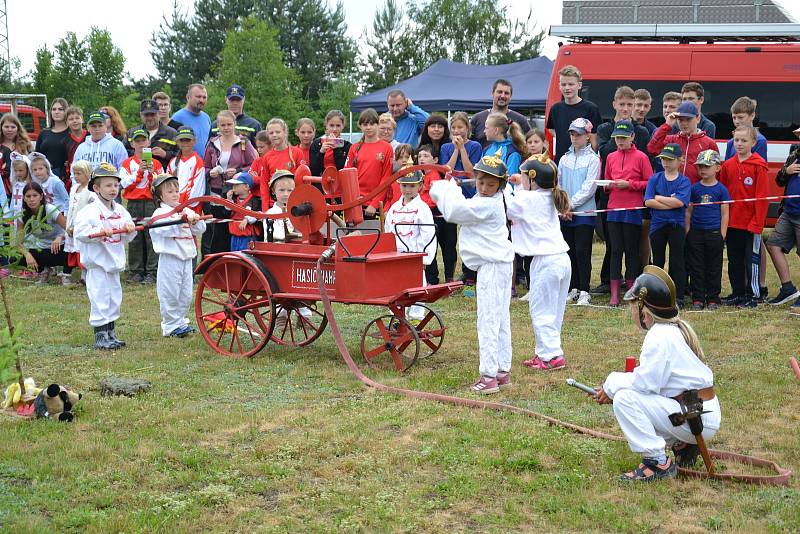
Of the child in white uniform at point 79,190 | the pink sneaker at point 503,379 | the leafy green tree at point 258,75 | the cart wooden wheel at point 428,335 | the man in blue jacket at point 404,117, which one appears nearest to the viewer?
the pink sneaker at point 503,379

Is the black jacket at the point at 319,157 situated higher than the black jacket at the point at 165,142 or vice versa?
the black jacket at the point at 165,142

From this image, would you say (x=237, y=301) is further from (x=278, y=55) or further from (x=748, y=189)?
(x=278, y=55)

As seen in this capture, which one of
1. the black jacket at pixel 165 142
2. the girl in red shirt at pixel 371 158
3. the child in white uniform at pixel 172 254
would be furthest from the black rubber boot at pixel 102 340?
the black jacket at pixel 165 142

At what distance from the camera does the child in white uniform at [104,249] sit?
8.56 metres

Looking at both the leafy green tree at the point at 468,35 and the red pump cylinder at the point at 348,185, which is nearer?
the red pump cylinder at the point at 348,185

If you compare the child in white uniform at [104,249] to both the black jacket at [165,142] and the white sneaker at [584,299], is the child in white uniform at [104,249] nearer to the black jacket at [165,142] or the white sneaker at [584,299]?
the black jacket at [165,142]

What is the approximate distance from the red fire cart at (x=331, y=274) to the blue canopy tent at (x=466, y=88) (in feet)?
43.6

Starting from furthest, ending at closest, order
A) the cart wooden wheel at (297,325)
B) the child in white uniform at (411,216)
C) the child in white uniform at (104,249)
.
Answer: the child in white uniform at (411,216) → the child in white uniform at (104,249) → the cart wooden wheel at (297,325)

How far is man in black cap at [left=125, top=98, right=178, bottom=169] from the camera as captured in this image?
40.0 feet

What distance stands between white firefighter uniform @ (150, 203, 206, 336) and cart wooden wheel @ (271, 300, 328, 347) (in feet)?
3.09

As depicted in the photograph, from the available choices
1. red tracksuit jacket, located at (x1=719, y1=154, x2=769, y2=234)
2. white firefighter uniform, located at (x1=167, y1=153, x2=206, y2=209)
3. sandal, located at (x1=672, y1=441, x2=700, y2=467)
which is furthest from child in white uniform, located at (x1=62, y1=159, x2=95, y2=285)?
sandal, located at (x1=672, y1=441, x2=700, y2=467)

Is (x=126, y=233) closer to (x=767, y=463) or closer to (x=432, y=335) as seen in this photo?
(x=432, y=335)

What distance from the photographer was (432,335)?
808 centimetres

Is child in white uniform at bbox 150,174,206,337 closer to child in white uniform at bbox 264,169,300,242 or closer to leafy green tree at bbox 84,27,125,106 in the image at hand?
child in white uniform at bbox 264,169,300,242
